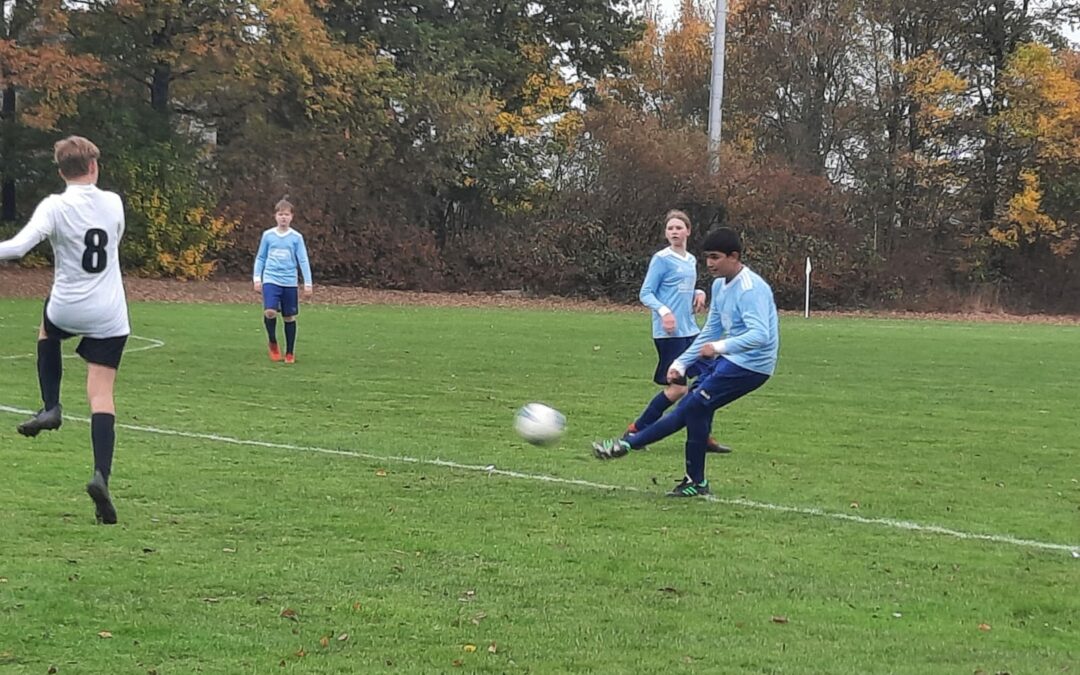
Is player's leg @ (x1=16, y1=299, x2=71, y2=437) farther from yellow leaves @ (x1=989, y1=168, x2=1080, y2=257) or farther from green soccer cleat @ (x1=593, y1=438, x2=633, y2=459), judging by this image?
yellow leaves @ (x1=989, y1=168, x2=1080, y2=257)

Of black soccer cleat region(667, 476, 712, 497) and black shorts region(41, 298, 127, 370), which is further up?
black shorts region(41, 298, 127, 370)

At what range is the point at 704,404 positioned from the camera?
25.5ft

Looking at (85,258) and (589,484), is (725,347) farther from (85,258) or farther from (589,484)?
(85,258)

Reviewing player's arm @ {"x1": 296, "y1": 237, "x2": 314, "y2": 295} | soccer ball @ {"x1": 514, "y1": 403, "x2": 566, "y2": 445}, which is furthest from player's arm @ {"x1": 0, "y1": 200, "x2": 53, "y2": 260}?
player's arm @ {"x1": 296, "y1": 237, "x2": 314, "y2": 295}

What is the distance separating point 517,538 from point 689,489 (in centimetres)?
170

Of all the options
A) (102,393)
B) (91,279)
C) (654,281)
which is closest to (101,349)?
(102,393)

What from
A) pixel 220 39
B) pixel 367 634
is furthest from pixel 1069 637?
pixel 220 39

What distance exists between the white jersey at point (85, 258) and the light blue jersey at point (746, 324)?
3256 millimetres

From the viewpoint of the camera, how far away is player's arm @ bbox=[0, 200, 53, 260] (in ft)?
19.1

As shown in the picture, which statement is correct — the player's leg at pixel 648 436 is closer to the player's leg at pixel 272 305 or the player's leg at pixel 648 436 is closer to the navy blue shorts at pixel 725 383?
the navy blue shorts at pixel 725 383

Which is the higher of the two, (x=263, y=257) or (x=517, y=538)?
(x=263, y=257)

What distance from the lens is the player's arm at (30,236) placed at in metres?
5.83

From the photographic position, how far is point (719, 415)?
12000mm

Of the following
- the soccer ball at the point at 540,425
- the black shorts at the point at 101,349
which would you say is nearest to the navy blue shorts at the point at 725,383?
the soccer ball at the point at 540,425
